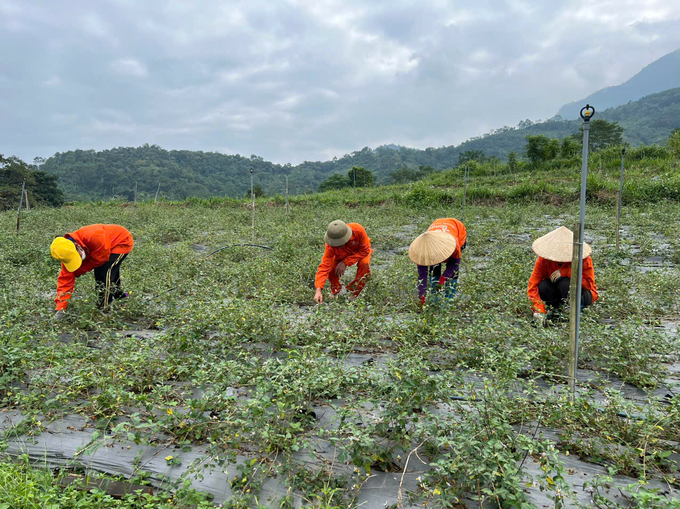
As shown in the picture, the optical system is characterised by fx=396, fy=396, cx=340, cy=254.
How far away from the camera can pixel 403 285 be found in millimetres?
4859

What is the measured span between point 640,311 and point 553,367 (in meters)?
1.78

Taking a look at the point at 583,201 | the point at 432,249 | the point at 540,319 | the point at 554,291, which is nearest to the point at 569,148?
the point at 554,291

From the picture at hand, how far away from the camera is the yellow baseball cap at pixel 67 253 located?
397 centimetres

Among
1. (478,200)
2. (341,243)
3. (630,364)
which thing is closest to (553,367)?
(630,364)

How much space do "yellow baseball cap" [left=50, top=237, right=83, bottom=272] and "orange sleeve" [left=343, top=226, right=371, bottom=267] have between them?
294 centimetres

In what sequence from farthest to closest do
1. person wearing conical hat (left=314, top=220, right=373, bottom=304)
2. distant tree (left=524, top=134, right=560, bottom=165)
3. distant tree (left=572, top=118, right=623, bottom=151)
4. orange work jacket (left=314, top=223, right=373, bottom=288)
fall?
distant tree (left=572, top=118, right=623, bottom=151)
distant tree (left=524, top=134, right=560, bottom=165)
orange work jacket (left=314, top=223, right=373, bottom=288)
person wearing conical hat (left=314, top=220, right=373, bottom=304)

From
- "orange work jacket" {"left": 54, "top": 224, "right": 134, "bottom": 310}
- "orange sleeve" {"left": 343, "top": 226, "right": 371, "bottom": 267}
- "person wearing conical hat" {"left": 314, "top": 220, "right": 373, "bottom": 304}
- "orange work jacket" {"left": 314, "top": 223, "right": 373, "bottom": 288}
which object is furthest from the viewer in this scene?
"orange sleeve" {"left": 343, "top": 226, "right": 371, "bottom": 267}

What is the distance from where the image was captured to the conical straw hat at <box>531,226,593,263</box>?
11.9 feet

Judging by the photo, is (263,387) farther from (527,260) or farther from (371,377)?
(527,260)

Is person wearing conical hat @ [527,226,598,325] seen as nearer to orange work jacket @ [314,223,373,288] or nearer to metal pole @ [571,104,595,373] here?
metal pole @ [571,104,595,373]

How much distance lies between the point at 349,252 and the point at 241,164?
50.6 meters

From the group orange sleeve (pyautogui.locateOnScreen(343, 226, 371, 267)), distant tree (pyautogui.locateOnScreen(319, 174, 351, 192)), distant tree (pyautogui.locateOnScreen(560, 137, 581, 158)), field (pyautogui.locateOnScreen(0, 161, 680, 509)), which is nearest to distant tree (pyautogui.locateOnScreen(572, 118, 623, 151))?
distant tree (pyautogui.locateOnScreen(560, 137, 581, 158))

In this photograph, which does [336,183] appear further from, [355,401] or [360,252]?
[355,401]

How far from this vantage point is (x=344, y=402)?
9.05 ft
